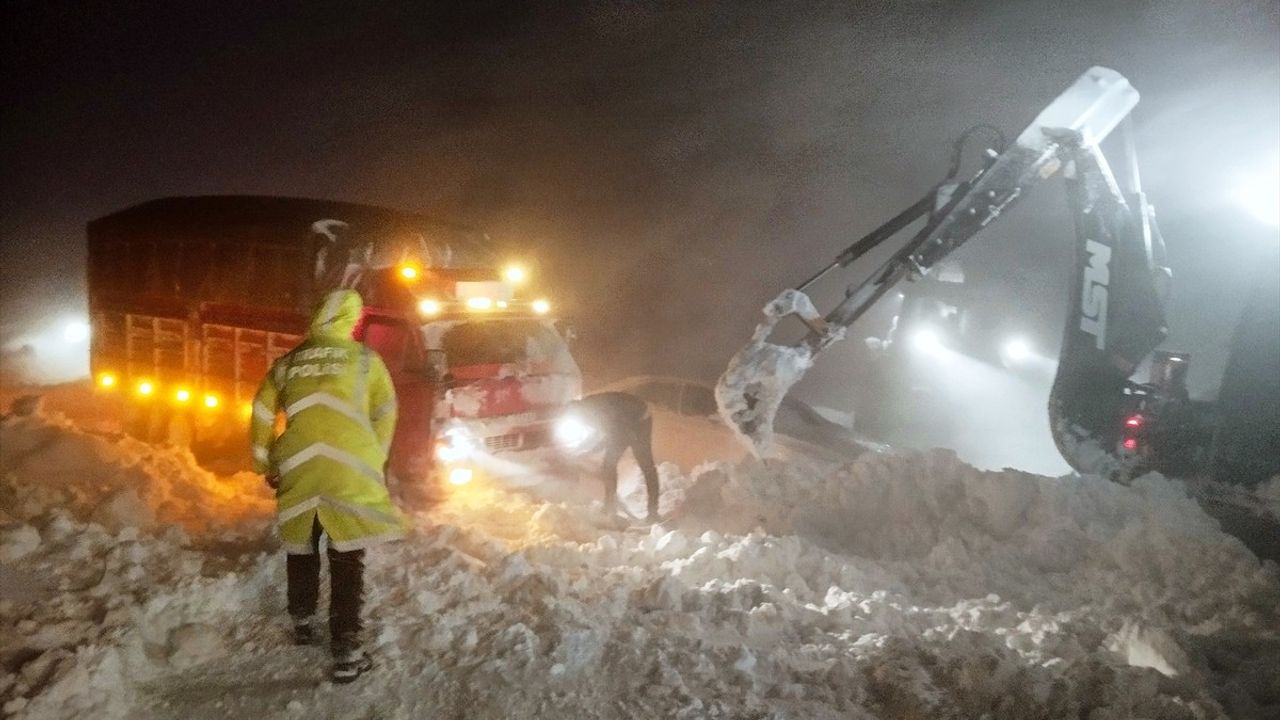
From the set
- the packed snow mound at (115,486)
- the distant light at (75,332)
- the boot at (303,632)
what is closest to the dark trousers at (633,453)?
the packed snow mound at (115,486)

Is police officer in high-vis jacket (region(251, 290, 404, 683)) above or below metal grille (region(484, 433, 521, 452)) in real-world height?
above

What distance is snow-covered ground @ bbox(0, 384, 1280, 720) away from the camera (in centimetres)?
361

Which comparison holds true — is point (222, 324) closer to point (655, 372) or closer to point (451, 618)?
point (451, 618)

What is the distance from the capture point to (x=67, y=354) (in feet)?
56.9

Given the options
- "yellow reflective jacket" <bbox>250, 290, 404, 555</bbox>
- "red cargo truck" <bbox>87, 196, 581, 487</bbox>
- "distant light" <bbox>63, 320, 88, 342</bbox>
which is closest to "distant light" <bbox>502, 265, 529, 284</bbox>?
"red cargo truck" <bbox>87, 196, 581, 487</bbox>

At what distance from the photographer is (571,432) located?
25.3 feet

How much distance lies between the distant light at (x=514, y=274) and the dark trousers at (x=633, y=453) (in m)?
1.92

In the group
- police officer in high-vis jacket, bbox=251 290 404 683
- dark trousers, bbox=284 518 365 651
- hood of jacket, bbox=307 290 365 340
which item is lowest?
dark trousers, bbox=284 518 365 651

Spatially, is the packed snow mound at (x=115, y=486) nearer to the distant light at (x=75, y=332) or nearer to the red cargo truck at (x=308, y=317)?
the red cargo truck at (x=308, y=317)

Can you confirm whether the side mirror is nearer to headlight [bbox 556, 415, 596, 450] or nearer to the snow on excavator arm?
headlight [bbox 556, 415, 596, 450]

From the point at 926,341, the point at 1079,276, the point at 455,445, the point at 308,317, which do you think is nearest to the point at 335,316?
the point at 455,445

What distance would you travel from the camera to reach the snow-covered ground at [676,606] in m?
3.61

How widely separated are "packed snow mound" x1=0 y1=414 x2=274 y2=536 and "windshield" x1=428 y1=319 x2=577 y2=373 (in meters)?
1.98

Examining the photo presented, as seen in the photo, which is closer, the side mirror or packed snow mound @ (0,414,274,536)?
packed snow mound @ (0,414,274,536)
